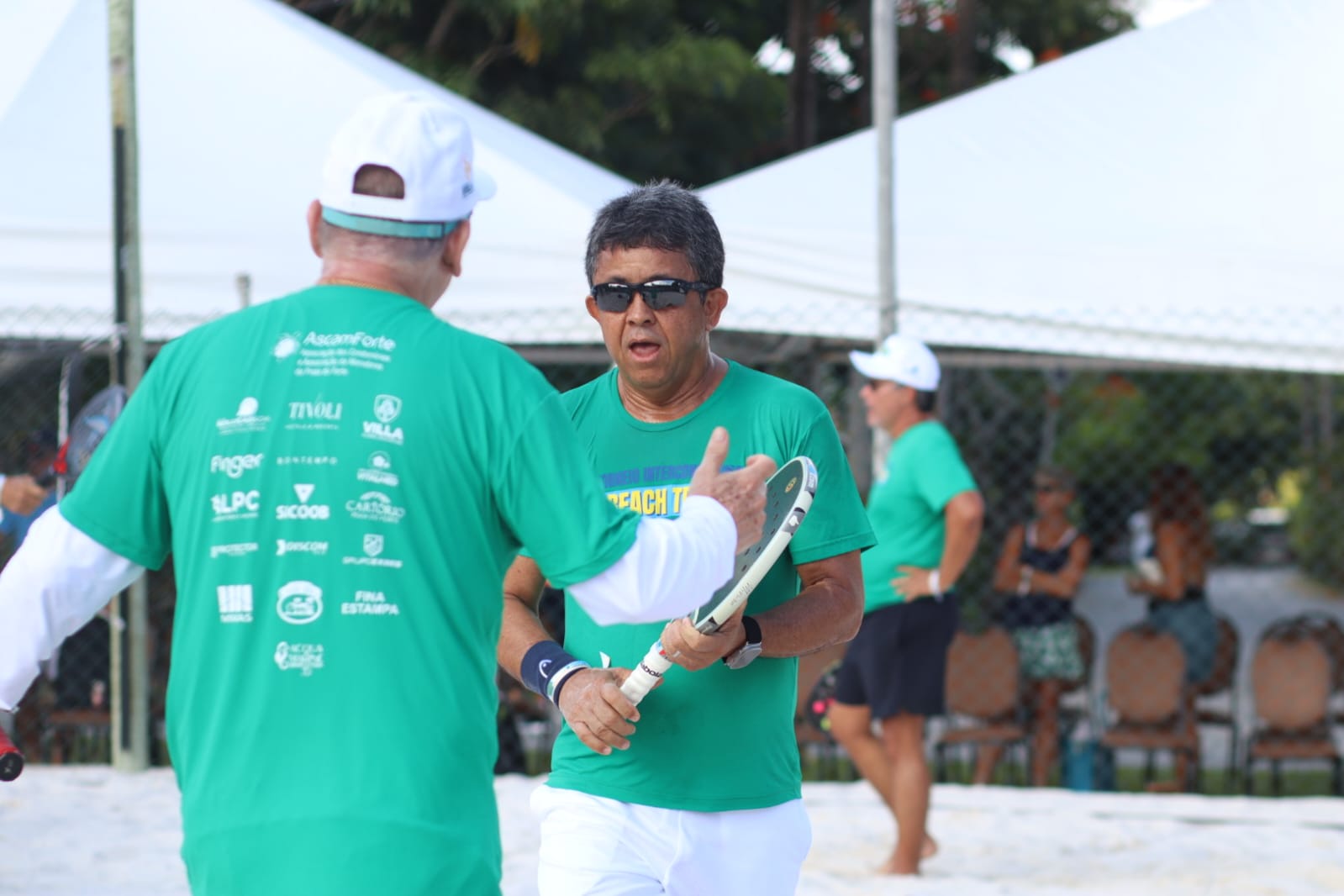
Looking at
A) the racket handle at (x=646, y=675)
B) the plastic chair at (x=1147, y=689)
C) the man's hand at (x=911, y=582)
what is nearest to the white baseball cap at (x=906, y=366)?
the man's hand at (x=911, y=582)

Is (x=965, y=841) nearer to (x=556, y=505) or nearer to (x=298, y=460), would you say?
→ (x=556, y=505)

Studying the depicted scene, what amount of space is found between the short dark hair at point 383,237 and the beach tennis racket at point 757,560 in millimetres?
601

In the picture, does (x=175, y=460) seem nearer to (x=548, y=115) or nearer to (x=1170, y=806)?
(x=1170, y=806)

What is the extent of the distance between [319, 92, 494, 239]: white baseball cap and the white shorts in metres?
1.07

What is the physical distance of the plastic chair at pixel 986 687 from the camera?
7555mm

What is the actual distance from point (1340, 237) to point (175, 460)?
6112 mm

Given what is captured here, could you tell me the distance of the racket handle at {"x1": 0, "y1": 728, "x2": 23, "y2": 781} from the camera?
2.07m

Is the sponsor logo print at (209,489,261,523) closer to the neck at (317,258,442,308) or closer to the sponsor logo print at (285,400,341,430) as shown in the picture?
the sponsor logo print at (285,400,341,430)

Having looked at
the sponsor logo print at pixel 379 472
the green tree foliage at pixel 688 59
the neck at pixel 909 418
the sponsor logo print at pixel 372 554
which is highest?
the green tree foliage at pixel 688 59

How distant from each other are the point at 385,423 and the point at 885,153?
521 cm

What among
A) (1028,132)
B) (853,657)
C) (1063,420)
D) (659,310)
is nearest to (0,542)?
(853,657)

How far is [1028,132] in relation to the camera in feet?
26.0

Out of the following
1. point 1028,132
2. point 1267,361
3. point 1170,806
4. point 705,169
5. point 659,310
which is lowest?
point 1170,806

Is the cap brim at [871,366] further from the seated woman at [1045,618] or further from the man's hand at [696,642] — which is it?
the man's hand at [696,642]
